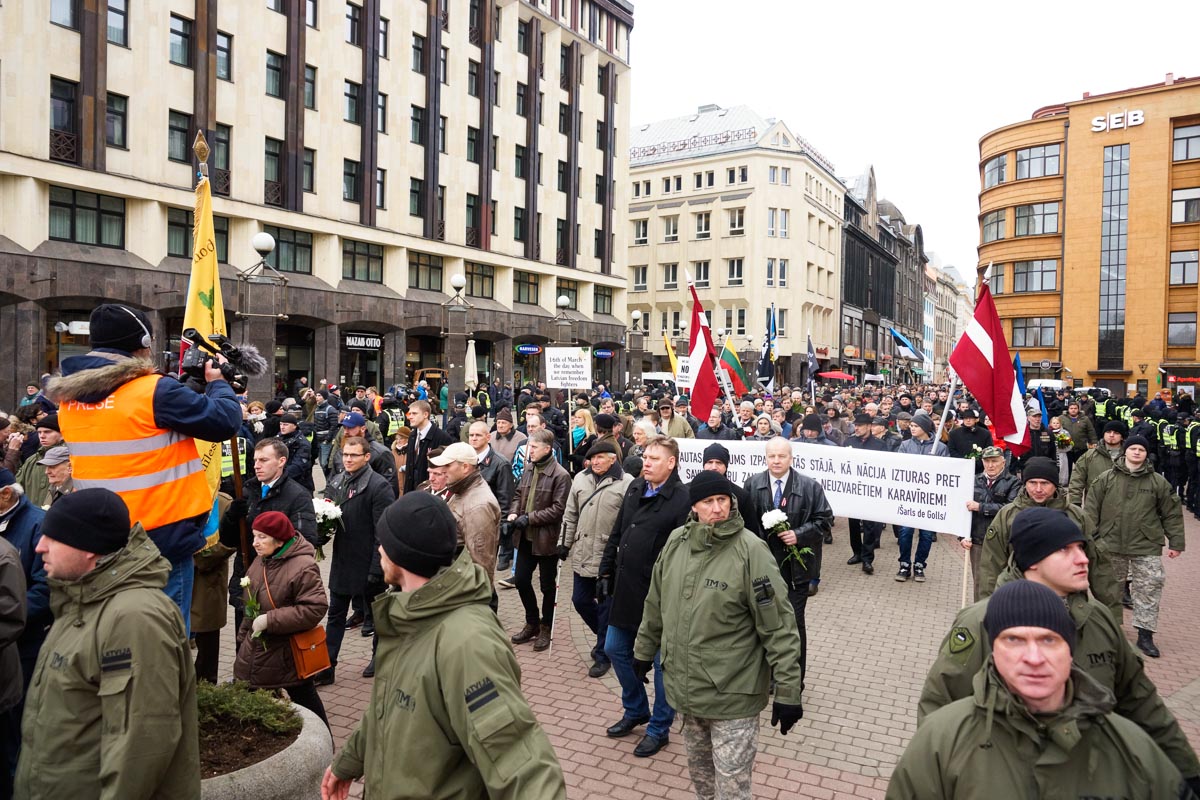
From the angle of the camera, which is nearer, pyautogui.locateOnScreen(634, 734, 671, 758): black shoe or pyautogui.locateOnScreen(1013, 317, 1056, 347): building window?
pyautogui.locateOnScreen(634, 734, 671, 758): black shoe

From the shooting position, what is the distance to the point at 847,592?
32.8 ft

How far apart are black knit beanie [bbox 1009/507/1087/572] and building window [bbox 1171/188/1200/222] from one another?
51964 millimetres

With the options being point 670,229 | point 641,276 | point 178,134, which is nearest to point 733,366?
point 178,134

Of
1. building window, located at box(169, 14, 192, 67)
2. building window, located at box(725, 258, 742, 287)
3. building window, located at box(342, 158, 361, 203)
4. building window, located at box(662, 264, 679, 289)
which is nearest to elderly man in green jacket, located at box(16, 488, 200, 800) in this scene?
building window, located at box(169, 14, 192, 67)

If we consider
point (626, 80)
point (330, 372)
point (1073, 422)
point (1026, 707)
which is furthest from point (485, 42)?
point (1026, 707)

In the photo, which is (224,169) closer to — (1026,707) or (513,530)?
(513,530)

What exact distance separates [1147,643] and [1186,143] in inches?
1921

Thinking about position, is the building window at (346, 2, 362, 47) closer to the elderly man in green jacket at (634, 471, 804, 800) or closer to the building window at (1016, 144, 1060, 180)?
the elderly man in green jacket at (634, 471, 804, 800)

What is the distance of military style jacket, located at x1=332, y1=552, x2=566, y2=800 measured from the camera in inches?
91.8

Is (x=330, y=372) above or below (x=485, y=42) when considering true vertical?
below

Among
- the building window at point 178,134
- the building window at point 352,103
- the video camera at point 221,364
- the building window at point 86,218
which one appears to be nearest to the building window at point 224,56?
the building window at point 178,134

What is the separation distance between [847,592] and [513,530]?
15.4ft

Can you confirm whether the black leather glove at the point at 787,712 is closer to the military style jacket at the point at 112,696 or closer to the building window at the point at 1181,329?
the military style jacket at the point at 112,696

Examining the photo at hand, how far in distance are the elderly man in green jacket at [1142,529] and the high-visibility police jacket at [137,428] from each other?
7811mm
